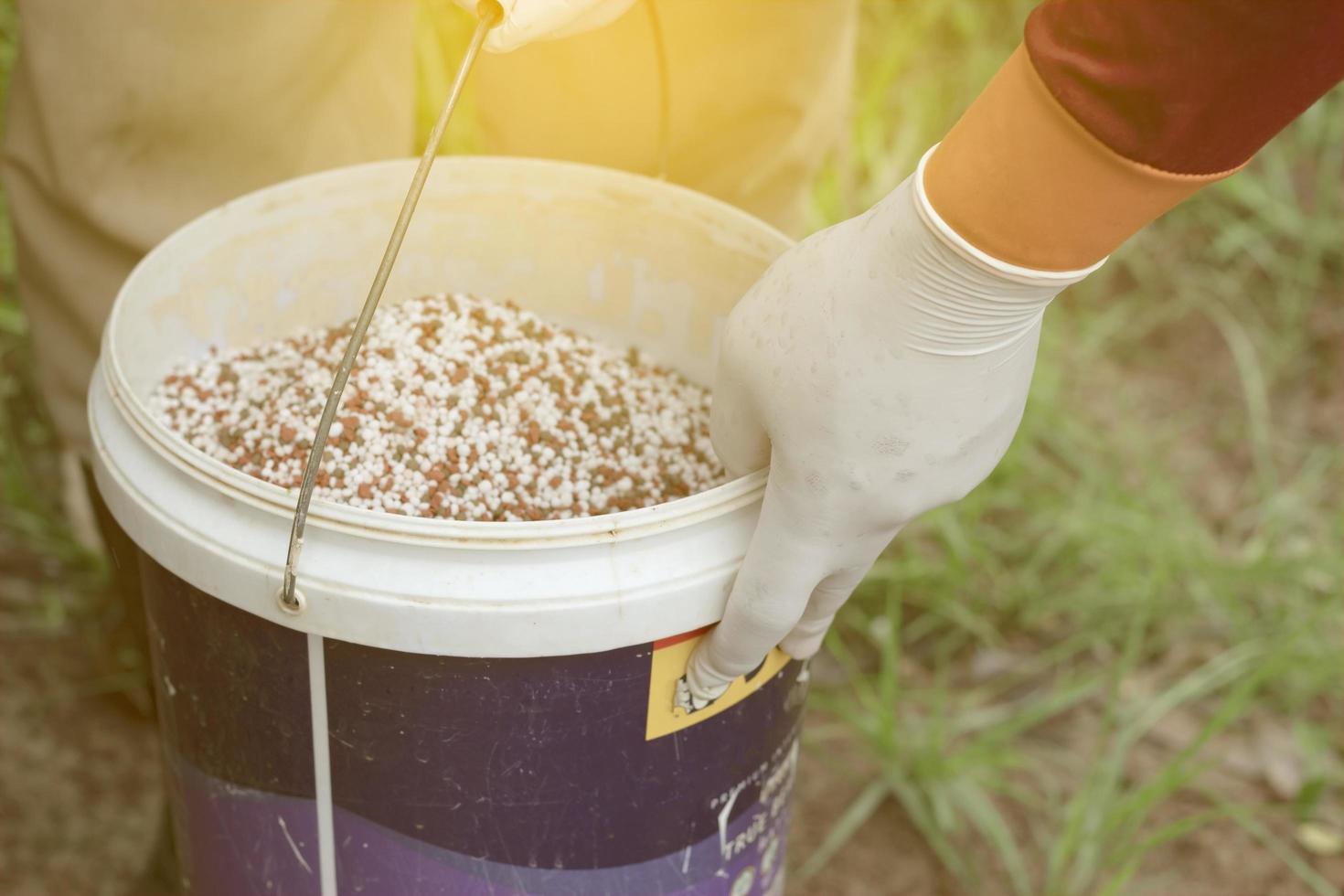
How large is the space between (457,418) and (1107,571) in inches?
44.9

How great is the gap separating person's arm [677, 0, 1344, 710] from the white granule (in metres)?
0.16

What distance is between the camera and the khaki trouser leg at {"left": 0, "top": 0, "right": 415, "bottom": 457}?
3.83 ft

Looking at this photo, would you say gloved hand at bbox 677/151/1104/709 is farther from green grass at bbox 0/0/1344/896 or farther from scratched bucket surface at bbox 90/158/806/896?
green grass at bbox 0/0/1344/896

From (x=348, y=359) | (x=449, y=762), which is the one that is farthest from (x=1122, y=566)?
(x=348, y=359)

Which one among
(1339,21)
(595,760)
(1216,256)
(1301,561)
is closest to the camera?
(1339,21)

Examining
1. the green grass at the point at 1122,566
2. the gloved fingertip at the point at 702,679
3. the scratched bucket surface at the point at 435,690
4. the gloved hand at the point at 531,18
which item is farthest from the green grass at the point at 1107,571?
the gloved hand at the point at 531,18

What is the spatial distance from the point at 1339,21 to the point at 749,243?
0.55 m

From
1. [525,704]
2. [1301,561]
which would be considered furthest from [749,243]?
[1301,561]

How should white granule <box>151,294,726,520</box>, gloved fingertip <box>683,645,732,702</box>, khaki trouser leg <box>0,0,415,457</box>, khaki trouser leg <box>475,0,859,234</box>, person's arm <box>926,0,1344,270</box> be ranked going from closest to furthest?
person's arm <box>926,0,1344,270</box>, gloved fingertip <box>683,645,732,702</box>, white granule <box>151,294,726,520</box>, khaki trouser leg <box>0,0,415,457</box>, khaki trouser leg <box>475,0,859,234</box>

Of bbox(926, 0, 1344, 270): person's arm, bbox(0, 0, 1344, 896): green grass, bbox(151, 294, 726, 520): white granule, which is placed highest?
bbox(926, 0, 1344, 270): person's arm

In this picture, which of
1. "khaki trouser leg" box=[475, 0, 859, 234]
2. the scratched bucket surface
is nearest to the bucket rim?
the scratched bucket surface

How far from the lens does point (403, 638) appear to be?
2.70ft

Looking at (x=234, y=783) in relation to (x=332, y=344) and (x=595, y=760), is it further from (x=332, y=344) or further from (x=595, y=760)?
(x=332, y=344)

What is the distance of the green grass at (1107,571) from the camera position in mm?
1595
